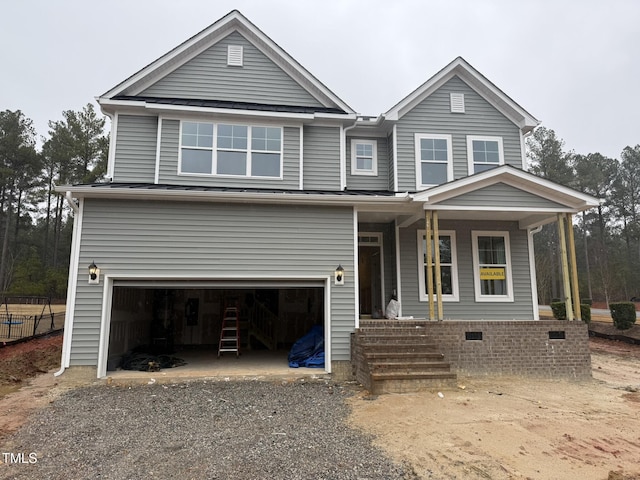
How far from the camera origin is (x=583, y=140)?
76750 millimetres

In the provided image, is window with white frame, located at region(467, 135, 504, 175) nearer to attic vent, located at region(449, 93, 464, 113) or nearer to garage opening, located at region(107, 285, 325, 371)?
attic vent, located at region(449, 93, 464, 113)

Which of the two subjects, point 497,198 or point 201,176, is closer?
point 497,198

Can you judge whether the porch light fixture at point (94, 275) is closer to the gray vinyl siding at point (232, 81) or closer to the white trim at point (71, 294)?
the white trim at point (71, 294)

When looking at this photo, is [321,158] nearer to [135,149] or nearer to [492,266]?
[135,149]

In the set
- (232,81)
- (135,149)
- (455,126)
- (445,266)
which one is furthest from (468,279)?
(135,149)

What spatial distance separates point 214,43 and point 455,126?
714 centimetres

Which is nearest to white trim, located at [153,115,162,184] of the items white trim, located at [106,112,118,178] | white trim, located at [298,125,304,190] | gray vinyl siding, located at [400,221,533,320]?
white trim, located at [106,112,118,178]

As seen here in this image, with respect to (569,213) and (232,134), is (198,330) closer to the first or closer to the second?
(232,134)

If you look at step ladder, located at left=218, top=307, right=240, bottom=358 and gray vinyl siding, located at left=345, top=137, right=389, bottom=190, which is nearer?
gray vinyl siding, located at left=345, top=137, right=389, bottom=190

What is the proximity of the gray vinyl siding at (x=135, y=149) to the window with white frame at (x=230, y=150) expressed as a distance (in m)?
0.79

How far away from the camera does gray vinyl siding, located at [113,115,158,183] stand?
10227 millimetres

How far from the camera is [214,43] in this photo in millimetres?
11242

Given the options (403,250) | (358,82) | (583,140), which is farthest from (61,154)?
(583,140)

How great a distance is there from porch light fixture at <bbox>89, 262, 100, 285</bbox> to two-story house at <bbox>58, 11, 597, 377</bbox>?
3 cm
